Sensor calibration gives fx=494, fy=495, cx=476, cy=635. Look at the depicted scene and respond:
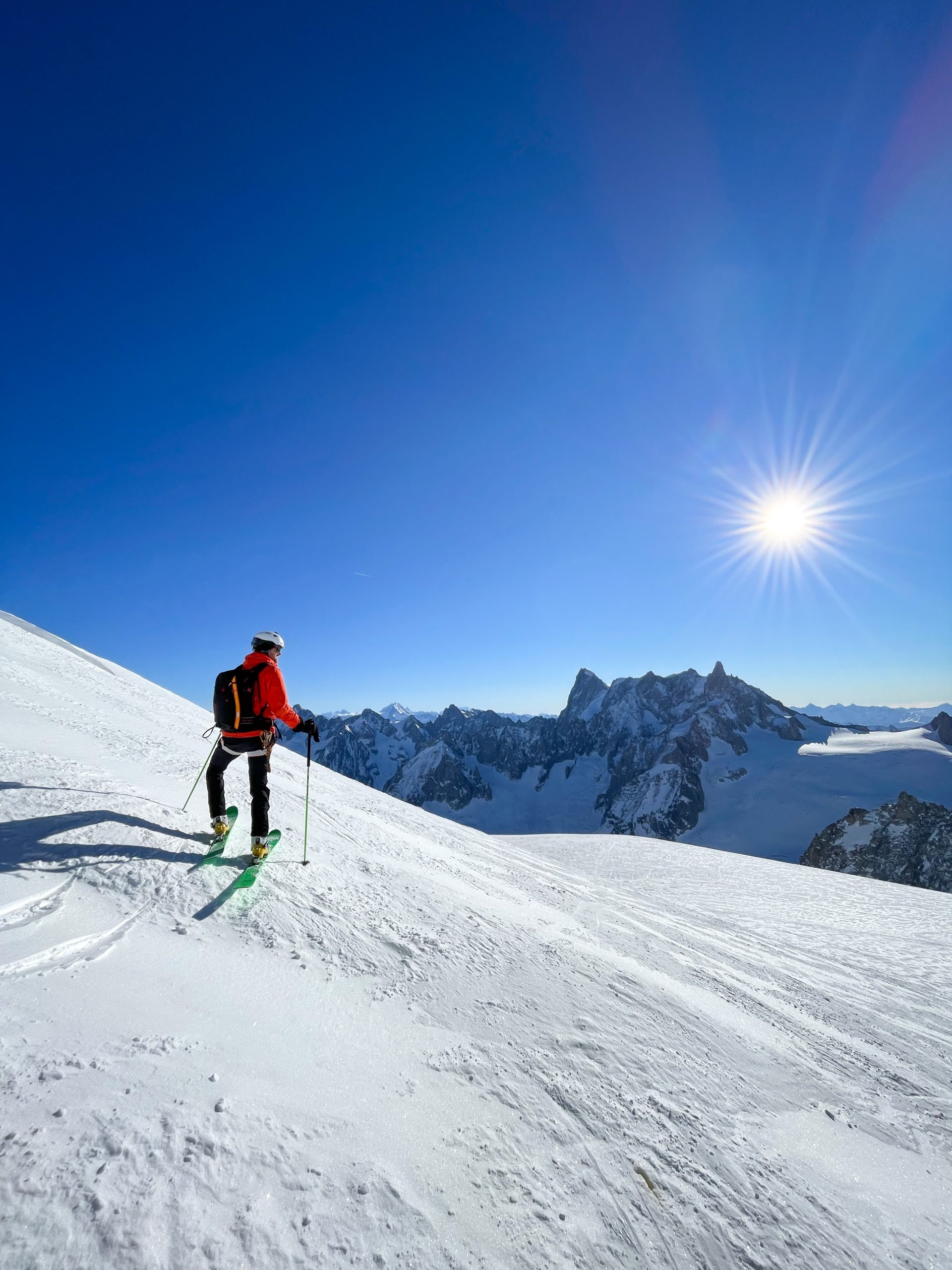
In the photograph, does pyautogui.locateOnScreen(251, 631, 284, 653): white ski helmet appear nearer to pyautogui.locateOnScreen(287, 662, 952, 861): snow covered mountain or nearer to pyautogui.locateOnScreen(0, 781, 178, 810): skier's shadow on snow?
pyautogui.locateOnScreen(0, 781, 178, 810): skier's shadow on snow

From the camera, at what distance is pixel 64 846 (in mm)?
4680

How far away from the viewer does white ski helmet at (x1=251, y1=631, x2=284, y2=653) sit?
613 centimetres

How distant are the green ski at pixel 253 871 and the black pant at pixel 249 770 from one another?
298 millimetres

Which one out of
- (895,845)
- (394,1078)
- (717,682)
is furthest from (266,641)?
(717,682)

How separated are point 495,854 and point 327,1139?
9.72 metres

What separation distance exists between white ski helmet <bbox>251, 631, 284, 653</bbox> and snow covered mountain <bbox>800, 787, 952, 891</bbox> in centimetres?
8621

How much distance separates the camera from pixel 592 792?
637 ft

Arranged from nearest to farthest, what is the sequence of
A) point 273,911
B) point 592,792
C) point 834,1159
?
point 834,1159
point 273,911
point 592,792

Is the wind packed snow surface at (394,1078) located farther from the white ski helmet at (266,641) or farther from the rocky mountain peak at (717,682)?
the rocky mountain peak at (717,682)

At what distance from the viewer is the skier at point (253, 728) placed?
5812mm

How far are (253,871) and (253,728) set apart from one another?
1.56 meters

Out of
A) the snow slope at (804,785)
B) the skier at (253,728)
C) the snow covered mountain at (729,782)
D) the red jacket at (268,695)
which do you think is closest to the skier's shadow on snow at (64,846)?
the skier at (253,728)

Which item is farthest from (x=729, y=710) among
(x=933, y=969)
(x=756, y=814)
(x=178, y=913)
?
(x=178, y=913)

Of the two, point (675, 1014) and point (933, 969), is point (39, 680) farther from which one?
point (933, 969)
